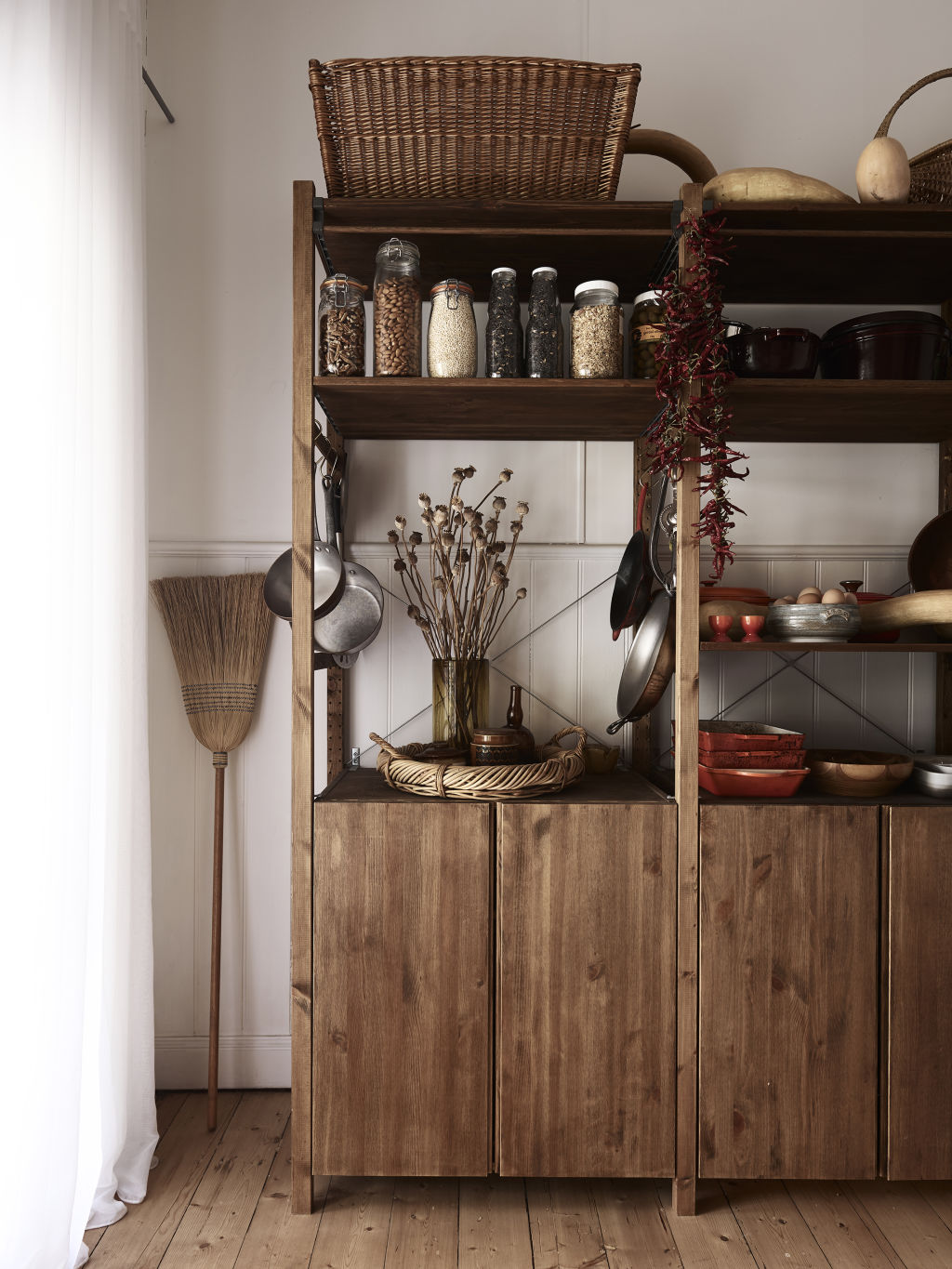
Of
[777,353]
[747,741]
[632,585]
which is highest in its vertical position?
[777,353]

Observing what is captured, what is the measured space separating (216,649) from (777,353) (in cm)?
152

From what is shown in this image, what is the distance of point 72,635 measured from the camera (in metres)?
1.52

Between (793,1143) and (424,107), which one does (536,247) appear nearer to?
(424,107)

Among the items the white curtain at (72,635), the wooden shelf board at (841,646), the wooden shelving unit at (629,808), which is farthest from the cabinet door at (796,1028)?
the white curtain at (72,635)

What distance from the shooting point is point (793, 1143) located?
1693mm

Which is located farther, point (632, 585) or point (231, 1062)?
point (231, 1062)

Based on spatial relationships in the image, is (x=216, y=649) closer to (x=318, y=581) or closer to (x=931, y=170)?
(x=318, y=581)

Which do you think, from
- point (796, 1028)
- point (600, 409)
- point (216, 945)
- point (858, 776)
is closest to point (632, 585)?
point (600, 409)

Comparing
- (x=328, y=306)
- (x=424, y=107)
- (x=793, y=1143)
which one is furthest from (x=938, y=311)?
(x=793, y=1143)

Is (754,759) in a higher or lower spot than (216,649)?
lower

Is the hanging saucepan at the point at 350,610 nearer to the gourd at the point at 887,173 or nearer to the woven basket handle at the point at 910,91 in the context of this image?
the gourd at the point at 887,173

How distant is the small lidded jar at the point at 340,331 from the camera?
1727 millimetres

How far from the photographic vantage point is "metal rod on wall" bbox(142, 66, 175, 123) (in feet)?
6.75

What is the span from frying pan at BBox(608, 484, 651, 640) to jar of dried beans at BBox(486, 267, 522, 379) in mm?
517
